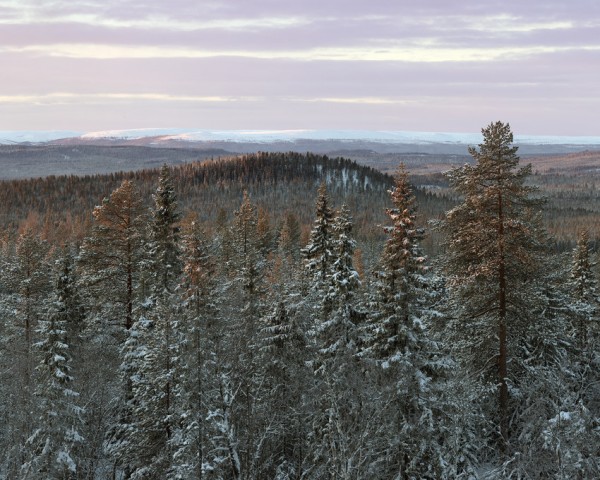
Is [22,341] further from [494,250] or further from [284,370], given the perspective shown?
[494,250]

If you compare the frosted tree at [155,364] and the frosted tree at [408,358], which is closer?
the frosted tree at [408,358]

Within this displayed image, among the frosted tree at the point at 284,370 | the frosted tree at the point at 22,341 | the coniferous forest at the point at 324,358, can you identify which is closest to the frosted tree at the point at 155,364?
the coniferous forest at the point at 324,358

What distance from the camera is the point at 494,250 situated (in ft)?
70.6

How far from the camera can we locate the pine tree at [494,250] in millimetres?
21202

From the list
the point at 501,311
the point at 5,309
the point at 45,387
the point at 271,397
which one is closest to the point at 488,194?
the point at 501,311

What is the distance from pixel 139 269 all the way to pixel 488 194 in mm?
16365

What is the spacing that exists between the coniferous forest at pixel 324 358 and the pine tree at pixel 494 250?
0.26 ft

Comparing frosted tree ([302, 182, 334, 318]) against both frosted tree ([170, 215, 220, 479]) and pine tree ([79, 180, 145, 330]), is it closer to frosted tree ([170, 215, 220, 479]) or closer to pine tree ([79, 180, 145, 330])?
frosted tree ([170, 215, 220, 479])

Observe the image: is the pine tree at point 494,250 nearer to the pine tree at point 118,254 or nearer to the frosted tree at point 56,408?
the pine tree at point 118,254

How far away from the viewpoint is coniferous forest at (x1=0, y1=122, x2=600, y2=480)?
66.5 feet

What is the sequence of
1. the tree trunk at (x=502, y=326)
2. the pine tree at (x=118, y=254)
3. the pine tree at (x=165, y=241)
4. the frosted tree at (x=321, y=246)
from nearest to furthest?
the tree trunk at (x=502, y=326) < the pine tree at (x=118, y=254) < the pine tree at (x=165, y=241) < the frosted tree at (x=321, y=246)

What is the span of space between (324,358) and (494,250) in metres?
8.95

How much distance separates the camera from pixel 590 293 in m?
38.2

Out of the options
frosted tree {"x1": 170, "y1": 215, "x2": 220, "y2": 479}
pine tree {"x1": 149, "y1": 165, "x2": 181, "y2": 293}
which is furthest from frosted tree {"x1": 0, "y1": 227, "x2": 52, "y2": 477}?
pine tree {"x1": 149, "y1": 165, "x2": 181, "y2": 293}
